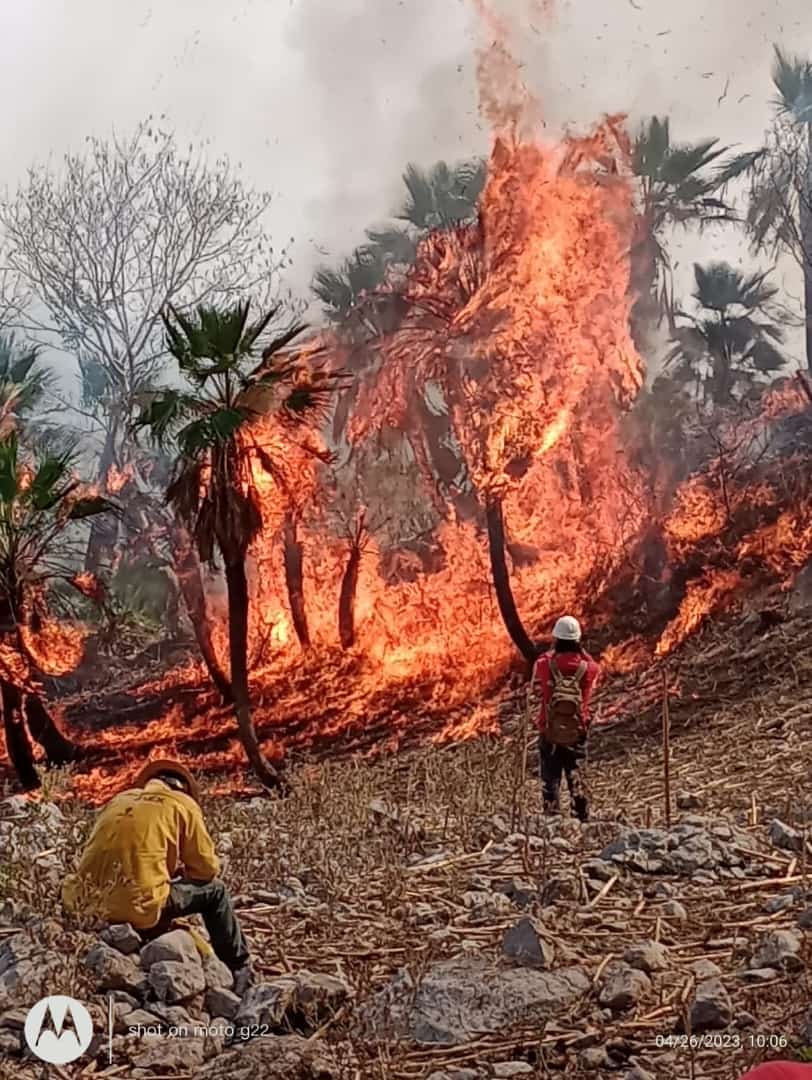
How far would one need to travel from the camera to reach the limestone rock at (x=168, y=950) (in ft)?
8.95

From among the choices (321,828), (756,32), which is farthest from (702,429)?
(321,828)

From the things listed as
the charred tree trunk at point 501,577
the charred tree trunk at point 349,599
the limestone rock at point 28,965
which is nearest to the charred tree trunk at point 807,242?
the charred tree trunk at point 501,577

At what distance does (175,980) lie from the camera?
107 inches

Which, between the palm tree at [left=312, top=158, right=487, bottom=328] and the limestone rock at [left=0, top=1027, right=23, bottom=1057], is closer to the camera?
the limestone rock at [left=0, top=1027, right=23, bottom=1057]

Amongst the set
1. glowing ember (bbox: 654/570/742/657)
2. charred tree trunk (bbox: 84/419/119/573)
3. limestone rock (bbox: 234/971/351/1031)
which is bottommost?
limestone rock (bbox: 234/971/351/1031)

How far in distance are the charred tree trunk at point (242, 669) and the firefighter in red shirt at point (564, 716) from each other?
0.86m

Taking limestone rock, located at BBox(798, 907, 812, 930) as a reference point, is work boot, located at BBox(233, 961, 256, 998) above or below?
above

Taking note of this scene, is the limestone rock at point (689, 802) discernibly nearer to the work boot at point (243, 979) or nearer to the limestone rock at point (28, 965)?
the work boot at point (243, 979)

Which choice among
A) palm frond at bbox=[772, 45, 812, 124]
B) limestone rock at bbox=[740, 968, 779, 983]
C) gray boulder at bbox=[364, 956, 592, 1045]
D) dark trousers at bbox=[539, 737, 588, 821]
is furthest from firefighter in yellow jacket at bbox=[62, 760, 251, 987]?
palm frond at bbox=[772, 45, 812, 124]

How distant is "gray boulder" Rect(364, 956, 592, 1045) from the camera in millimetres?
2582

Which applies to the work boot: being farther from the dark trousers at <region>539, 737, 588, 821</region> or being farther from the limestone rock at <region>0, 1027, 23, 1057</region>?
the dark trousers at <region>539, 737, 588, 821</region>

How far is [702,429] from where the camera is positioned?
387 cm

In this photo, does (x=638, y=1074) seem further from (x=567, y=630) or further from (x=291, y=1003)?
(x=567, y=630)

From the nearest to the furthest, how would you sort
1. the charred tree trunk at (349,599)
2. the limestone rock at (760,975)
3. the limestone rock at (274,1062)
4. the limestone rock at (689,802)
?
the limestone rock at (274,1062), the limestone rock at (760,975), the limestone rock at (689,802), the charred tree trunk at (349,599)
